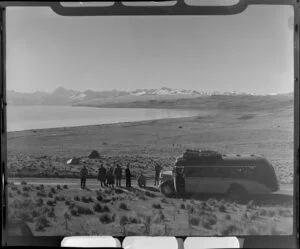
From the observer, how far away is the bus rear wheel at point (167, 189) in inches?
89.4

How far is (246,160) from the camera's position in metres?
2.27

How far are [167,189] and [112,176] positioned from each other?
0.38 meters

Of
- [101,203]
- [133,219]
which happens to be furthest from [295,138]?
[101,203]

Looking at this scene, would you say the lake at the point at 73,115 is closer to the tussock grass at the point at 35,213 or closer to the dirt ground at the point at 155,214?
the dirt ground at the point at 155,214

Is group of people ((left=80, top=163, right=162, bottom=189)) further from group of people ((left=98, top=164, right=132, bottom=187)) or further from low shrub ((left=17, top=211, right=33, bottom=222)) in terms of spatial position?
low shrub ((left=17, top=211, right=33, bottom=222))

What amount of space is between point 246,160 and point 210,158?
9.6 inches

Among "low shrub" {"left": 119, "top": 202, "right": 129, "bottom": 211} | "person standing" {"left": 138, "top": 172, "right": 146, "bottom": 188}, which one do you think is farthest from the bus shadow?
"low shrub" {"left": 119, "top": 202, "right": 129, "bottom": 211}

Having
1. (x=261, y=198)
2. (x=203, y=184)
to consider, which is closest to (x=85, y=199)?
(x=203, y=184)

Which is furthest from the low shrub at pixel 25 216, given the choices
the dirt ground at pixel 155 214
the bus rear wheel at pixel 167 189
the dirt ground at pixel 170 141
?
the bus rear wheel at pixel 167 189

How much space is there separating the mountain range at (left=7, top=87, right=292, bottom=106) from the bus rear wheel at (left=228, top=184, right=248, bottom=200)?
0.62 metres

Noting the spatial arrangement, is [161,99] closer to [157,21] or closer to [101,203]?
[157,21]

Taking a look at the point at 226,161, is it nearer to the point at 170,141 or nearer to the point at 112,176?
the point at 170,141

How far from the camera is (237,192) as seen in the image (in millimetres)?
2268

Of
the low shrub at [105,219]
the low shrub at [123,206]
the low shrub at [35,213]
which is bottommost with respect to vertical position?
the low shrub at [105,219]
